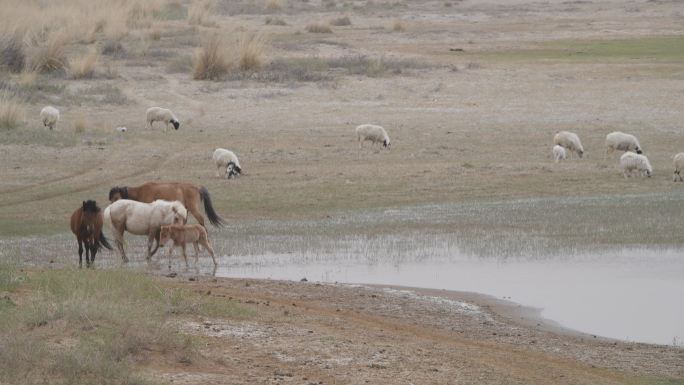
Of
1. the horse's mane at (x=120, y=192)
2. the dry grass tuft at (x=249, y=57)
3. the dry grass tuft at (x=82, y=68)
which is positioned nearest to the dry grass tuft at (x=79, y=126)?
the dry grass tuft at (x=82, y=68)

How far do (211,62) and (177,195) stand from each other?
750 inches

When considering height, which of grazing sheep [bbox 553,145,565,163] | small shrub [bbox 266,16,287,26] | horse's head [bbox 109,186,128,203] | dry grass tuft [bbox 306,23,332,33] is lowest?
horse's head [bbox 109,186,128,203]

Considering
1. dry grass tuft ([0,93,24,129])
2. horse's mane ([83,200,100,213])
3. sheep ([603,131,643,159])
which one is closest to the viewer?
horse's mane ([83,200,100,213])

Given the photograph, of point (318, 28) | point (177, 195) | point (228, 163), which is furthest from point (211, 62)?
point (177, 195)

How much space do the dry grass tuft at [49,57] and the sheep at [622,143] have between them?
58.5 feet

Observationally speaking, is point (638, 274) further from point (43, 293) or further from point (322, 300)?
point (43, 293)

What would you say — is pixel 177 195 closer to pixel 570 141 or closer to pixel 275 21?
pixel 570 141

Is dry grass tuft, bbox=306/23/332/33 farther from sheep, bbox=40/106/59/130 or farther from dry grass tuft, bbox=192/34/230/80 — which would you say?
sheep, bbox=40/106/59/130

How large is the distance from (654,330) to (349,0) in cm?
5835

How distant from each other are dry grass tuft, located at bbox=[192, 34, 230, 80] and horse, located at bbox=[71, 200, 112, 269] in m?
21.5

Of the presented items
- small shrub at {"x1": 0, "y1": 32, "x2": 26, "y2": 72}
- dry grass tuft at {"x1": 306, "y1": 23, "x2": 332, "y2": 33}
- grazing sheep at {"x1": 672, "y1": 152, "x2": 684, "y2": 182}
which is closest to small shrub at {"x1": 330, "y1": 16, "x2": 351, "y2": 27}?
dry grass tuft at {"x1": 306, "y1": 23, "x2": 332, "y2": 33}

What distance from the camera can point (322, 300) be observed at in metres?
13.2

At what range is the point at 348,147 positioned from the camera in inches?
1048

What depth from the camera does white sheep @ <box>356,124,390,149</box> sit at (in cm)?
2630
